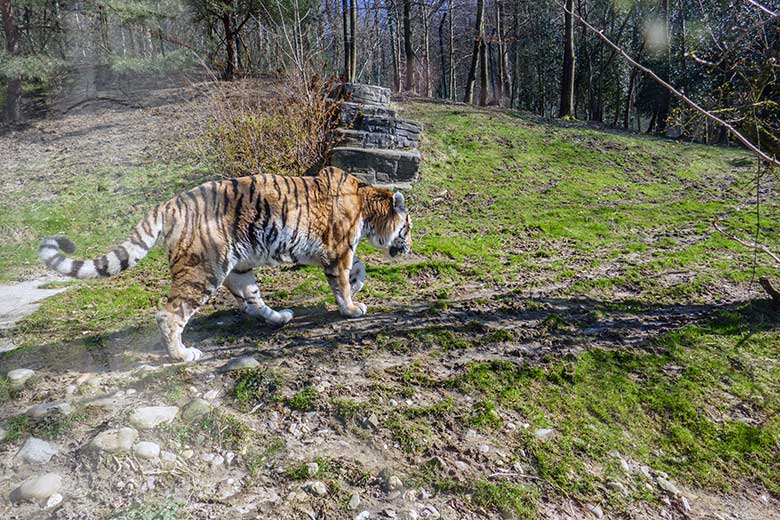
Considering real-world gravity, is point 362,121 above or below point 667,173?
above

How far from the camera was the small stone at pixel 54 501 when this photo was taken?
2787 mm

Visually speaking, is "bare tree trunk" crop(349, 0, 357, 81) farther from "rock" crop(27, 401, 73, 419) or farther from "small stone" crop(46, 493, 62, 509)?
"small stone" crop(46, 493, 62, 509)

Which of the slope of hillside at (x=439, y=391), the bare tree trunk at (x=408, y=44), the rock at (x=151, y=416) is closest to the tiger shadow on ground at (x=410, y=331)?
the slope of hillside at (x=439, y=391)

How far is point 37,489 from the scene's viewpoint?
2834 millimetres

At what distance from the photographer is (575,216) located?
9.95 m

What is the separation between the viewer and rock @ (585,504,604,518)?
3.14 meters

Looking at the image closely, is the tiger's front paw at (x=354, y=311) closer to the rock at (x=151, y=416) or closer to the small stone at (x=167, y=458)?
the rock at (x=151, y=416)

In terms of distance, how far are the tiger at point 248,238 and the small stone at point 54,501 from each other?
160 centimetres

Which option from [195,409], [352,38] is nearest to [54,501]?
[195,409]

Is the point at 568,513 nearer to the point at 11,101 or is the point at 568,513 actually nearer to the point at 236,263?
the point at 236,263

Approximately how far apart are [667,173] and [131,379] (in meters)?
14.1

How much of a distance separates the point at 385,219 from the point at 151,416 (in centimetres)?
320

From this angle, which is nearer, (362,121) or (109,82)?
(362,121)

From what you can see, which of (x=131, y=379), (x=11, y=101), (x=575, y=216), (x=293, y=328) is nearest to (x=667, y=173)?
(x=575, y=216)
